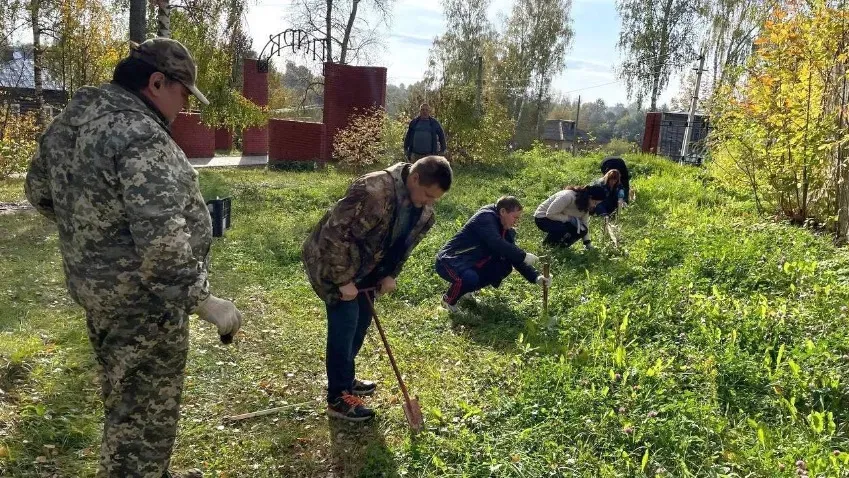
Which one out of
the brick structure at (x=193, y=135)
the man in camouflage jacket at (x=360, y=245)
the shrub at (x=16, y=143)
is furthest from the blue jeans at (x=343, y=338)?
the brick structure at (x=193, y=135)

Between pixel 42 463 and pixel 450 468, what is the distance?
1947mm

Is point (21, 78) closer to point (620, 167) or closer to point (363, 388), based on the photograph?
point (620, 167)

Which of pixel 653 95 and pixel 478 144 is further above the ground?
pixel 653 95

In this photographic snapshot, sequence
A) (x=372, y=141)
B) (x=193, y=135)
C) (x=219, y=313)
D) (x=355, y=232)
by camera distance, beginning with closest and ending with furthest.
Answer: (x=219, y=313) → (x=355, y=232) → (x=372, y=141) → (x=193, y=135)

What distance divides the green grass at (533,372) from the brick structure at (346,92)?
1083cm

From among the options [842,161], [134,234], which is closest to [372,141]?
[842,161]

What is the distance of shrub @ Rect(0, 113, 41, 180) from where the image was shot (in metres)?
11.3

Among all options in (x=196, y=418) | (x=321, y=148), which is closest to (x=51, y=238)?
(x=196, y=418)

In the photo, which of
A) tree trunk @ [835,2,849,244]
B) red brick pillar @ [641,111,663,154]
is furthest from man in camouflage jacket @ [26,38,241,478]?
red brick pillar @ [641,111,663,154]

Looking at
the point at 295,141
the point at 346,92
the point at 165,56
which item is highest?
the point at 346,92

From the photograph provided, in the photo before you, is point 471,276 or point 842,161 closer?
point 471,276

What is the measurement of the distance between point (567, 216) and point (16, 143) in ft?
36.8

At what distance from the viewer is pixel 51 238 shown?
705 cm

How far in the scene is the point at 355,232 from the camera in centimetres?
294
